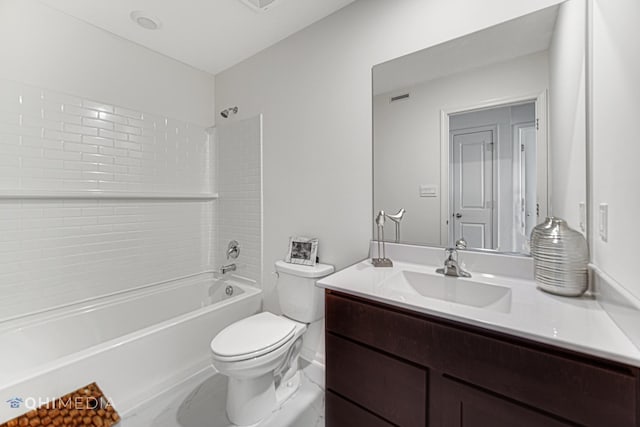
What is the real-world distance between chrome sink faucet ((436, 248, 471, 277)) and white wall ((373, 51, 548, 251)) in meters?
0.13

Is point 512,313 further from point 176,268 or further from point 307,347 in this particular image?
point 176,268

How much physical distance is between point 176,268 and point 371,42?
2331 millimetres

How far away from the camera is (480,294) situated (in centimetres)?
116

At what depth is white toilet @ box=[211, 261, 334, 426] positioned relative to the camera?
4.36 ft

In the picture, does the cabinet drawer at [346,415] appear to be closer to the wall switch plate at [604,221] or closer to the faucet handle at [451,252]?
the faucet handle at [451,252]

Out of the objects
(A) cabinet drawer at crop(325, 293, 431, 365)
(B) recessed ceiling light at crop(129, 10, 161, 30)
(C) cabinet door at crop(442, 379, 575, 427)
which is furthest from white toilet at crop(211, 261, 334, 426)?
(B) recessed ceiling light at crop(129, 10, 161, 30)

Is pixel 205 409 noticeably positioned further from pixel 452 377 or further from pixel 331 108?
pixel 331 108

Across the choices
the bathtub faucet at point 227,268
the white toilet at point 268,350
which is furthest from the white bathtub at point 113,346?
the white toilet at point 268,350

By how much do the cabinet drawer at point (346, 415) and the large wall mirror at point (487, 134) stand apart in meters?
0.85

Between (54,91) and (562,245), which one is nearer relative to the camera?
(562,245)

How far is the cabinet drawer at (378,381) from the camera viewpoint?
3.17 ft

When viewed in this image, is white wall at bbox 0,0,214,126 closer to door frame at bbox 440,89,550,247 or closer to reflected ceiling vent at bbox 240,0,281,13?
reflected ceiling vent at bbox 240,0,281,13

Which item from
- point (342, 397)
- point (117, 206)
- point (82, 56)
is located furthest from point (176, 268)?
point (342, 397)

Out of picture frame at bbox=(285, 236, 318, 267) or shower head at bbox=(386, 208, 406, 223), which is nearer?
shower head at bbox=(386, 208, 406, 223)
